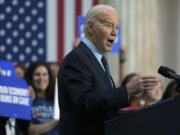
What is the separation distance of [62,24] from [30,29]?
1.83ft

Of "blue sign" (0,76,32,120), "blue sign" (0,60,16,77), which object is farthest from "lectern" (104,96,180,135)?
"blue sign" (0,60,16,77)

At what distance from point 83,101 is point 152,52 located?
9684 mm

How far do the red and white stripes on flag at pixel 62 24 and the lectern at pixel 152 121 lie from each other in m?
6.30

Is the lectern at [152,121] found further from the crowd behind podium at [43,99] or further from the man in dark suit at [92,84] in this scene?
the crowd behind podium at [43,99]

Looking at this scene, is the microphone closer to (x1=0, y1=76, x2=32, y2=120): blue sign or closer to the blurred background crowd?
the blurred background crowd

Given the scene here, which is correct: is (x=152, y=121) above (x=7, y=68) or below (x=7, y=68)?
above

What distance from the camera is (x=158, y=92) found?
5.70 meters

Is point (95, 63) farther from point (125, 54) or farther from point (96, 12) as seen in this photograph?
point (125, 54)

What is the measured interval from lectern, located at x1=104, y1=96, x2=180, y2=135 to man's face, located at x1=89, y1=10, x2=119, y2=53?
532mm

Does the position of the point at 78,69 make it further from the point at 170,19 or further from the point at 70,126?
the point at 170,19

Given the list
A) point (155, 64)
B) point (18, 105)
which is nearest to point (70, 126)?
point (18, 105)

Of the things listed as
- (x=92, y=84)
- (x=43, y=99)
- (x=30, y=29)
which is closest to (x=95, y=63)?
(x=92, y=84)

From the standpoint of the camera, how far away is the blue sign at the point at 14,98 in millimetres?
4207

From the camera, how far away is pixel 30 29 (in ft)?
29.2
